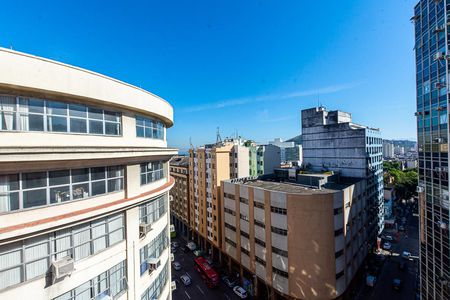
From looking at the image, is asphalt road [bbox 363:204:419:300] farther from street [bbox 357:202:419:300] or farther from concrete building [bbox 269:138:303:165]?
concrete building [bbox 269:138:303:165]

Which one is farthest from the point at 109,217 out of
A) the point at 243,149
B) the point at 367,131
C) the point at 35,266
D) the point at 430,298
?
the point at 367,131

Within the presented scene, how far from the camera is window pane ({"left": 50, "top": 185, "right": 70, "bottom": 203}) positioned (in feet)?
24.5

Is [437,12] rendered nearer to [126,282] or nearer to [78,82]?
[78,82]

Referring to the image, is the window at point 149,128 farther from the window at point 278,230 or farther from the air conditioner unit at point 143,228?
the window at point 278,230

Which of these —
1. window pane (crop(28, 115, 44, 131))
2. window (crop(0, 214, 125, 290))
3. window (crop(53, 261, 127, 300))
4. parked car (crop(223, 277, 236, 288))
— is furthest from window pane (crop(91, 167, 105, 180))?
parked car (crop(223, 277, 236, 288))

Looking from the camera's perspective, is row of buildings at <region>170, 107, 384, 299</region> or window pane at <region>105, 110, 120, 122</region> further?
row of buildings at <region>170, 107, 384, 299</region>

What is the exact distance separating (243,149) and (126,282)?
33.2 meters

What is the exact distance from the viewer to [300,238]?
74.8 feet

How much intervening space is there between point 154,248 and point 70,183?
654cm

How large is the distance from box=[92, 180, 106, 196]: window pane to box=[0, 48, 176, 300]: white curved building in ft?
0.14

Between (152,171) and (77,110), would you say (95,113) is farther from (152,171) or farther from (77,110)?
(152,171)

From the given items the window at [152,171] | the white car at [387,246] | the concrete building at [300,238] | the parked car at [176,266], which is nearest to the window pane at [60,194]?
the window at [152,171]

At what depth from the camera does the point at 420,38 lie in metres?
19.1

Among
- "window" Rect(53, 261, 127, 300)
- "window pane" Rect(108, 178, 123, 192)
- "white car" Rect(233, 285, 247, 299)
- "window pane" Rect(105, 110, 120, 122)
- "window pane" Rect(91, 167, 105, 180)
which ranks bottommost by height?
"white car" Rect(233, 285, 247, 299)
